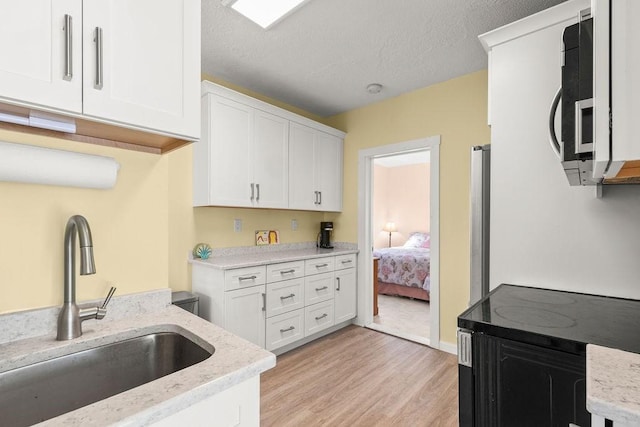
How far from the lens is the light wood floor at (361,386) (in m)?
1.98

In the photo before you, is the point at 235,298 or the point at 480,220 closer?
the point at 480,220

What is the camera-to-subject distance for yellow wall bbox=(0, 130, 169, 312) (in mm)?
1026

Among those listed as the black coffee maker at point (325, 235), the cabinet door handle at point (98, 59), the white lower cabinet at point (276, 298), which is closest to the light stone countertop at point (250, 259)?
the white lower cabinet at point (276, 298)

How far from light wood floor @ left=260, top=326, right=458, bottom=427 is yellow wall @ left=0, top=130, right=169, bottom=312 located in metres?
1.33

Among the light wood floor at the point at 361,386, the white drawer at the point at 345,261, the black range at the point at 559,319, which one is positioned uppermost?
the black range at the point at 559,319

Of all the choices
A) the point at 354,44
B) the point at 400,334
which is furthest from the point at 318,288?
the point at 354,44

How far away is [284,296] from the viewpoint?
285cm

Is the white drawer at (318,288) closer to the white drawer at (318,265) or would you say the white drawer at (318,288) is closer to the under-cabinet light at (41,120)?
the white drawer at (318,265)

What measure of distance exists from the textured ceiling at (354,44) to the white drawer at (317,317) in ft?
7.36

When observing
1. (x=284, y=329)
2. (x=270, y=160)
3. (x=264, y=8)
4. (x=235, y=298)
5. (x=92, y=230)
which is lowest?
(x=284, y=329)

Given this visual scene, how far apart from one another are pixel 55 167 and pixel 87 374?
672 mm

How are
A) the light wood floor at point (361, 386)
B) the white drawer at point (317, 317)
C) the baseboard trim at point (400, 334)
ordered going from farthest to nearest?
the baseboard trim at point (400, 334) → the white drawer at point (317, 317) → the light wood floor at point (361, 386)

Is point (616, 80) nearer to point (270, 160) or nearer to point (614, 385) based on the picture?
point (614, 385)

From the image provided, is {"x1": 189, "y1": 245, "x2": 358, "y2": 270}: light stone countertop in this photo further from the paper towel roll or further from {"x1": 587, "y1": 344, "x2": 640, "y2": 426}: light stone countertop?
{"x1": 587, "y1": 344, "x2": 640, "y2": 426}: light stone countertop
